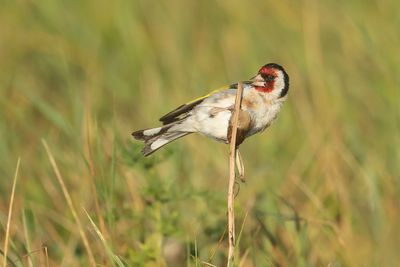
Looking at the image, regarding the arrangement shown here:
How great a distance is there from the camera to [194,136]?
16.2 feet

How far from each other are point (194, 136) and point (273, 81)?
2026mm

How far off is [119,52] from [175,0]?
0.79 meters

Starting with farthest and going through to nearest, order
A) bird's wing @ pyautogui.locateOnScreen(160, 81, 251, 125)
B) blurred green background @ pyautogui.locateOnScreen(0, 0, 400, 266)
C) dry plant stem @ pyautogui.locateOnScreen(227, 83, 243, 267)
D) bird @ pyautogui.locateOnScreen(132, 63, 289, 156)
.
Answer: blurred green background @ pyautogui.locateOnScreen(0, 0, 400, 266) → bird's wing @ pyautogui.locateOnScreen(160, 81, 251, 125) → bird @ pyautogui.locateOnScreen(132, 63, 289, 156) → dry plant stem @ pyautogui.locateOnScreen(227, 83, 243, 267)

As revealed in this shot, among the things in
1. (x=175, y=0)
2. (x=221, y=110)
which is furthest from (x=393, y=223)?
(x=175, y=0)

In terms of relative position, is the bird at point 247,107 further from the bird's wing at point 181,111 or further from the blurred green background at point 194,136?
the blurred green background at point 194,136

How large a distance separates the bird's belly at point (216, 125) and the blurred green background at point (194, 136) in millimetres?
356

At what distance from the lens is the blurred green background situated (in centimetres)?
374

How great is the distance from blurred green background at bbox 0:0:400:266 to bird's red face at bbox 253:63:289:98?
0.54m

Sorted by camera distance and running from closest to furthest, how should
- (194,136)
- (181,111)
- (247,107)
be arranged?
(247,107) < (181,111) < (194,136)

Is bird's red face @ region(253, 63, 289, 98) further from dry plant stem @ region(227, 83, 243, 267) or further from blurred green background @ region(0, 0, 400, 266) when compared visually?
blurred green background @ region(0, 0, 400, 266)

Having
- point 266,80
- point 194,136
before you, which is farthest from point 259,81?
point 194,136

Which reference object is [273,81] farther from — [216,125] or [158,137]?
[158,137]

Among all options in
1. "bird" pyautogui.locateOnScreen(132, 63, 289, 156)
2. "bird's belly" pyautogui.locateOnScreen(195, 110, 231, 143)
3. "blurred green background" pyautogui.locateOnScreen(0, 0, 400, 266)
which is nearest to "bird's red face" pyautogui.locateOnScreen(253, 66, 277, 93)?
"bird" pyautogui.locateOnScreen(132, 63, 289, 156)

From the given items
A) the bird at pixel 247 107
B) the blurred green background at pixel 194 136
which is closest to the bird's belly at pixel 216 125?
the bird at pixel 247 107
